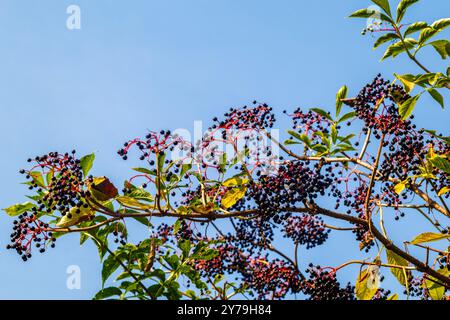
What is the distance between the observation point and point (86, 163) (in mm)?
5238

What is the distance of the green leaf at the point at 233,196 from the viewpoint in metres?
5.55

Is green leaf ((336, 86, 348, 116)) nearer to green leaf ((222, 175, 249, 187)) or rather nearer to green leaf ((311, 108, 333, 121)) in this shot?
green leaf ((311, 108, 333, 121))

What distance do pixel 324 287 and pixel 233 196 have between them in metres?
1.15

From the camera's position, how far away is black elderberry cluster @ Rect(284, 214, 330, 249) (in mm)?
6508

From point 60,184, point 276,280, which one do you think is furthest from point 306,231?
point 60,184

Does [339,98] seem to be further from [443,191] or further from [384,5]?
[443,191]

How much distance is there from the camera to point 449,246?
5859 millimetres

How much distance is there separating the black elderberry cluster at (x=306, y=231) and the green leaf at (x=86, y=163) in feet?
7.25

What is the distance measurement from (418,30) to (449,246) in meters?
1.88

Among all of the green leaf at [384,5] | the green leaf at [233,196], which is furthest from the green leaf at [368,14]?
the green leaf at [233,196]

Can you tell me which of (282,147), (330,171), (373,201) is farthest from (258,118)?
(373,201)

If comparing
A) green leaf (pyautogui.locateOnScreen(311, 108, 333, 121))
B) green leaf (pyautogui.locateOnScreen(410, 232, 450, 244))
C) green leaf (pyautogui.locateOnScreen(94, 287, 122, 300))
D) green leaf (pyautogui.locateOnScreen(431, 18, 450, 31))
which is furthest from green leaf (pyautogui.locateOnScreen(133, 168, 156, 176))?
green leaf (pyautogui.locateOnScreen(431, 18, 450, 31))

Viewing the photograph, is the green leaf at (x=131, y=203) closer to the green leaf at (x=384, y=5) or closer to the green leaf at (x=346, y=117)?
the green leaf at (x=346, y=117)

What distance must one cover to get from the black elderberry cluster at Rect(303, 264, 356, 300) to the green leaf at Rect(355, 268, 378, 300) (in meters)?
0.09
